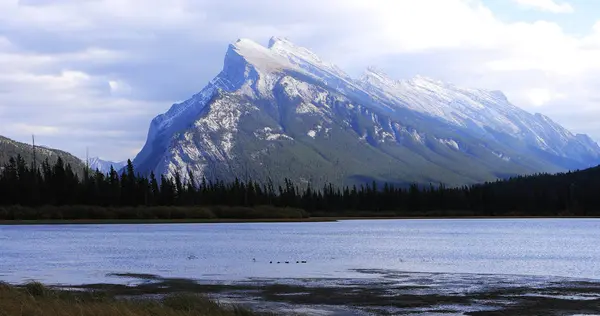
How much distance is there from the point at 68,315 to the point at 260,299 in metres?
18.0

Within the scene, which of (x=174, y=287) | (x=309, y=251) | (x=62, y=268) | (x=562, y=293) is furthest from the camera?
(x=309, y=251)

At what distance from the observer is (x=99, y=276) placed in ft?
195

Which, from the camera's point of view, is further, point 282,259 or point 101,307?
point 282,259

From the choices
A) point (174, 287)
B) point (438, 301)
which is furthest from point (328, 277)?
point (438, 301)

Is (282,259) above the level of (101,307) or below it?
below

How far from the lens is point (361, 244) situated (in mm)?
105188

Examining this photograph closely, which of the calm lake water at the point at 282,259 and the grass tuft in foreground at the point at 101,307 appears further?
the calm lake water at the point at 282,259

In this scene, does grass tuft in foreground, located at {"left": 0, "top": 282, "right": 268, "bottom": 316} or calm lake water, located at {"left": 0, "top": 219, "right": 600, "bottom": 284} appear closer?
grass tuft in foreground, located at {"left": 0, "top": 282, "right": 268, "bottom": 316}

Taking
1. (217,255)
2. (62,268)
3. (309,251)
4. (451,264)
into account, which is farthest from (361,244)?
(62,268)

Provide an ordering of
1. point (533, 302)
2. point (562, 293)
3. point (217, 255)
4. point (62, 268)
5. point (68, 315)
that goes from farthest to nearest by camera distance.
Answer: point (217, 255) → point (62, 268) → point (562, 293) → point (533, 302) → point (68, 315)

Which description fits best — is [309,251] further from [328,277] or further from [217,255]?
[328,277]

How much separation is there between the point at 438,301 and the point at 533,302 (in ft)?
14.5

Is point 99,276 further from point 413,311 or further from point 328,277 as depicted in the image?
point 413,311

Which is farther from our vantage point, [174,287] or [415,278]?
[415,278]
